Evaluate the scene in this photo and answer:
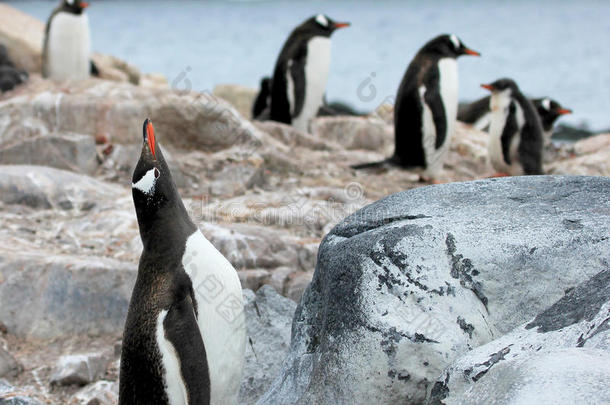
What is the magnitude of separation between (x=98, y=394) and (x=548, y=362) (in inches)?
95.4

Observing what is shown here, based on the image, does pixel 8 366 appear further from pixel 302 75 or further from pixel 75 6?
pixel 75 6

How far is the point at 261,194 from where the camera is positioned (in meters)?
5.89

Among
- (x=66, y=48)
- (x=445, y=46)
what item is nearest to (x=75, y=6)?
(x=66, y=48)

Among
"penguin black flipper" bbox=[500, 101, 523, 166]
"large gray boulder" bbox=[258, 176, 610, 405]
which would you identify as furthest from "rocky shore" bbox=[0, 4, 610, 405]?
"penguin black flipper" bbox=[500, 101, 523, 166]

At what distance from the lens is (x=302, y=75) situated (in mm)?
9547

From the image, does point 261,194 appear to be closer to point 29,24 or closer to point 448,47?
point 448,47

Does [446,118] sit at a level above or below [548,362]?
below

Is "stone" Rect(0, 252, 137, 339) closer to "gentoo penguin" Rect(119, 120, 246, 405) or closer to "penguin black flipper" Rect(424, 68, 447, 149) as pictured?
"gentoo penguin" Rect(119, 120, 246, 405)

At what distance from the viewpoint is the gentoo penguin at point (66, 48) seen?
9.45 metres

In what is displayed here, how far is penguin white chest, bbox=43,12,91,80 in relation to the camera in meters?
9.45

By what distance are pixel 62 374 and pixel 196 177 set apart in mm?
2577

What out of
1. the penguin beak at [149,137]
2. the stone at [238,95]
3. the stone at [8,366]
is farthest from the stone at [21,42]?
the penguin beak at [149,137]

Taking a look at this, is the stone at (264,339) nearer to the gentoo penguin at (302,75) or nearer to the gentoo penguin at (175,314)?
the gentoo penguin at (175,314)

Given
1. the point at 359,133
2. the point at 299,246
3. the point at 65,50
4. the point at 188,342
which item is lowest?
the point at 359,133
